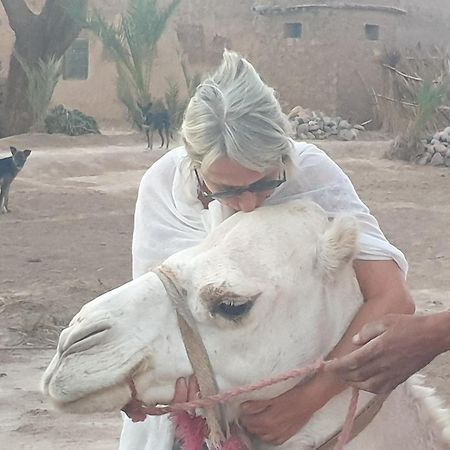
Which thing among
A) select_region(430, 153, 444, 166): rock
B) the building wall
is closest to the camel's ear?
select_region(430, 153, 444, 166): rock

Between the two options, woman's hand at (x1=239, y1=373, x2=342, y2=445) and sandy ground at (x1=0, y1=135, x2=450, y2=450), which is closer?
woman's hand at (x1=239, y1=373, x2=342, y2=445)

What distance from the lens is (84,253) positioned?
912 centimetres

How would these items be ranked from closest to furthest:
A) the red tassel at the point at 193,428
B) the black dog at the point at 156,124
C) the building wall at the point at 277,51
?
the red tassel at the point at 193,428 → the black dog at the point at 156,124 → the building wall at the point at 277,51

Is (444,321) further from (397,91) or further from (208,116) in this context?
(397,91)

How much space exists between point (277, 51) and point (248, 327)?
25.7 metres

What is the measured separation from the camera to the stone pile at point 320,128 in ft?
73.2

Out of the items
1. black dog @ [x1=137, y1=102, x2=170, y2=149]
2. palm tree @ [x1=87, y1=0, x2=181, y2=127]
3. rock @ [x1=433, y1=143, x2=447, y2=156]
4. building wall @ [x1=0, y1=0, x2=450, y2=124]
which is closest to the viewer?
rock @ [x1=433, y1=143, x2=447, y2=156]

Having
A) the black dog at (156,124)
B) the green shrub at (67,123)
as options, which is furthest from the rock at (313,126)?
the green shrub at (67,123)

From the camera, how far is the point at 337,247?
76.5 inches

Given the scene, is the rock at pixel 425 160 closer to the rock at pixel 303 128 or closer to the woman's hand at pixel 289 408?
the rock at pixel 303 128

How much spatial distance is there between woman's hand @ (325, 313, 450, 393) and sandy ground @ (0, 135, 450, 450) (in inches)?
114

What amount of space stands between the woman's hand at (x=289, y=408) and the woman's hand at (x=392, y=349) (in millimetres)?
116

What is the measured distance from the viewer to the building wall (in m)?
26.0

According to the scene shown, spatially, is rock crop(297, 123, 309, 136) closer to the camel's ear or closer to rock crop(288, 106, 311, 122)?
rock crop(288, 106, 311, 122)
